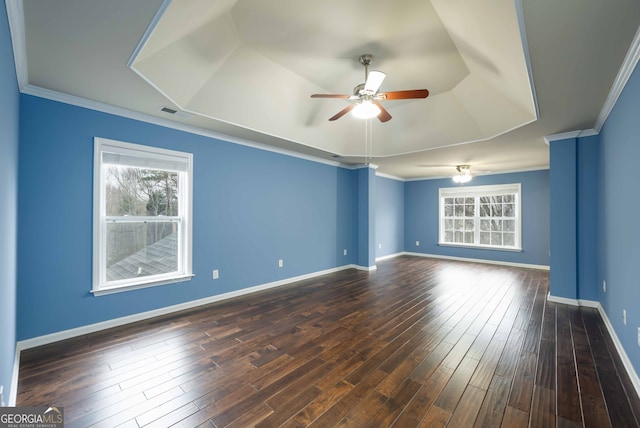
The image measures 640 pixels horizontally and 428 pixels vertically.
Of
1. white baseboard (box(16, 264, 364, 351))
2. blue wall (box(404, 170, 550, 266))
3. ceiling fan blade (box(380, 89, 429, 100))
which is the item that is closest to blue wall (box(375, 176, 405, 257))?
blue wall (box(404, 170, 550, 266))

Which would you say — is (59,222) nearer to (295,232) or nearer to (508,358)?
(295,232)

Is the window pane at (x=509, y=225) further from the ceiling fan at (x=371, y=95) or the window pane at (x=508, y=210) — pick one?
the ceiling fan at (x=371, y=95)

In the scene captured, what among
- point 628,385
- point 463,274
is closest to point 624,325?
point 628,385

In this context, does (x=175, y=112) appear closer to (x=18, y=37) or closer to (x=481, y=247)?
(x=18, y=37)

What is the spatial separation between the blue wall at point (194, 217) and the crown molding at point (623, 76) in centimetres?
410

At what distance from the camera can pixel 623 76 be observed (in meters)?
2.23

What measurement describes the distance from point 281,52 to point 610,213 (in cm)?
389

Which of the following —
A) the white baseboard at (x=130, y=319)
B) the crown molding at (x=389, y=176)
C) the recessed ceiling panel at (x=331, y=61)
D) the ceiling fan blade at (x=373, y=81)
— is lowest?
the white baseboard at (x=130, y=319)

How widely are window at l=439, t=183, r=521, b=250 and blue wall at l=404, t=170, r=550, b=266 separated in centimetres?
15

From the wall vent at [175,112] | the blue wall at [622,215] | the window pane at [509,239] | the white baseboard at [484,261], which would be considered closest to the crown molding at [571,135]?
the blue wall at [622,215]

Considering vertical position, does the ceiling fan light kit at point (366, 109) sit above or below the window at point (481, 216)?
above

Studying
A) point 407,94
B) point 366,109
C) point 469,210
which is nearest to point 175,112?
point 366,109

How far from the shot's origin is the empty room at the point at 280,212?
5.90 feet

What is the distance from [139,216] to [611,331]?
212 inches
